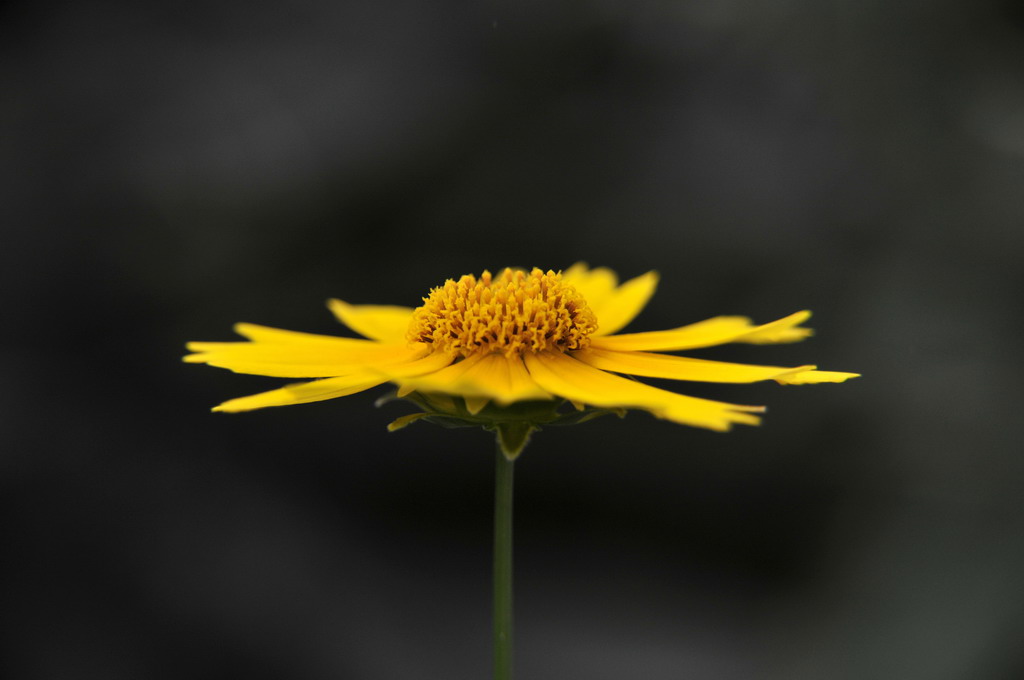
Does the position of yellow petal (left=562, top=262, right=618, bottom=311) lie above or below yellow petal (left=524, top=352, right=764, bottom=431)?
above

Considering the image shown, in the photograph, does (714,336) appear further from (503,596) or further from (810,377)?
(503,596)

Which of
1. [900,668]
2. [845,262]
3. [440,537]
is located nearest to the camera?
[900,668]

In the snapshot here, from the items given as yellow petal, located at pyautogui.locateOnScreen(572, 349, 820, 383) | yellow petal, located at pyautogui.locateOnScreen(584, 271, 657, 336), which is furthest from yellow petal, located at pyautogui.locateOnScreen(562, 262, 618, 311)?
yellow petal, located at pyautogui.locateOnScreen(572, 349, 820, 383)

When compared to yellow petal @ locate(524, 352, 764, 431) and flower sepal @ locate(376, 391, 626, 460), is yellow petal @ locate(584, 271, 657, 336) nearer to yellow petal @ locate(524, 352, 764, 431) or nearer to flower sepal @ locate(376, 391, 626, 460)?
yellow petal @ locate(524, 352, 764, 431)

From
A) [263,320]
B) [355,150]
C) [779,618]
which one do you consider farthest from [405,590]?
[355,150]

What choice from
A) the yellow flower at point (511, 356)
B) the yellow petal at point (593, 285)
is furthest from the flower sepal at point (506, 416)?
the yellow petal at point (593, 285)

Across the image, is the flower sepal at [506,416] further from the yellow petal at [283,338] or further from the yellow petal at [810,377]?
the yellow petal at [283,338]

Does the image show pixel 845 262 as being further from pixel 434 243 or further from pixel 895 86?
pixel 434 243
